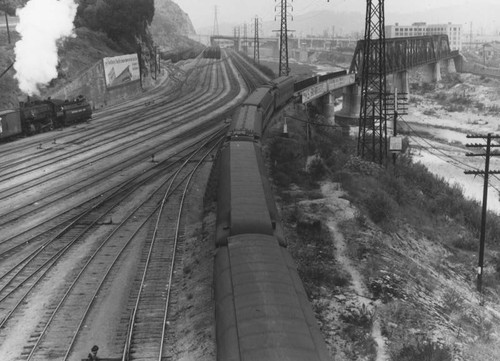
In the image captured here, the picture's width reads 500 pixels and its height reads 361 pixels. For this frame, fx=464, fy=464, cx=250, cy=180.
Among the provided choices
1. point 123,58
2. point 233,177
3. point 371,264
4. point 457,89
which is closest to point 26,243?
point 233,177

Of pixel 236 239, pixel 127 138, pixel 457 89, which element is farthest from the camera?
pixel 457 89

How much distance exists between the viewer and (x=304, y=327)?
10070 mm

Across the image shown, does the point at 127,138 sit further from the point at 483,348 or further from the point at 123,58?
the point at 483,348

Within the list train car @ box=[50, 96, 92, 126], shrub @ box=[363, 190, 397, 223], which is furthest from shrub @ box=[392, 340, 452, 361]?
train car @ box=[50, 96, 92, 126]

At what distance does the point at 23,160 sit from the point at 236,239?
26.9m

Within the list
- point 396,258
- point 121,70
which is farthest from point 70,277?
point 121,70

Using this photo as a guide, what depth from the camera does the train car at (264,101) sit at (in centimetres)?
3531

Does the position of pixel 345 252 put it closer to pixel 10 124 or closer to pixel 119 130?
pixel 119 130

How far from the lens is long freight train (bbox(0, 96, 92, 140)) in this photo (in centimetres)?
3928

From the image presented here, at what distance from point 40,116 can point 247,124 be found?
24.5 meters

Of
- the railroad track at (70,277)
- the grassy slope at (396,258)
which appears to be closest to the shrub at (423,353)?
the grassy slope at (396,258)

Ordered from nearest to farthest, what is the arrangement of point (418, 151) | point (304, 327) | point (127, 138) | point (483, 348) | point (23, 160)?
point (304, 327)
point (483, 348)
point (23, 160)
point (127, 138)
point (418, 151)

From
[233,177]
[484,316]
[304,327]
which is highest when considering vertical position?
[233,177]

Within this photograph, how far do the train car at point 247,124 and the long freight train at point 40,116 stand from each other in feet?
67.0
